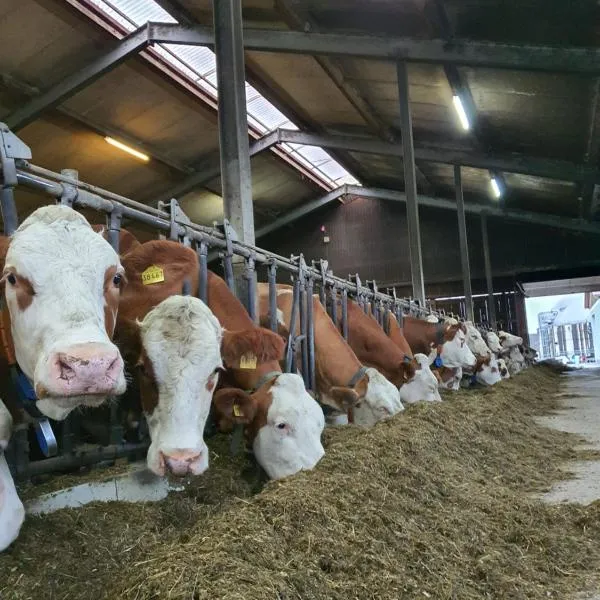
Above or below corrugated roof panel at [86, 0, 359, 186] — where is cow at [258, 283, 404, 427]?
below

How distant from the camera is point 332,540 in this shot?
2615 mm

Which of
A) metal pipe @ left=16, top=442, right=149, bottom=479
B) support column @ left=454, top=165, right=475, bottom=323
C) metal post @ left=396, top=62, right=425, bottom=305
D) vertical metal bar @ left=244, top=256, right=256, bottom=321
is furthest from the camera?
support column @ left=454, top=165, right=475, bottom=323

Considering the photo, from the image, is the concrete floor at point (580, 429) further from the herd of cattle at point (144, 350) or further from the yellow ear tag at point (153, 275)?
the yellow ear tag at point (153, 275)

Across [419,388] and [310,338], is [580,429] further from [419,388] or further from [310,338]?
[310,338]

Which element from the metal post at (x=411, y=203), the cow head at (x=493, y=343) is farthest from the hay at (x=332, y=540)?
the cow head at (x=493, y=343)

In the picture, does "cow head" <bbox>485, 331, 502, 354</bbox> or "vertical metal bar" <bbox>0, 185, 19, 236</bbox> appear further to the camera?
"cow head" <bbox>485, 331, 502, 354</bbox>

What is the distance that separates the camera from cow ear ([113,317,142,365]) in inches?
139

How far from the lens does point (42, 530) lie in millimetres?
2674

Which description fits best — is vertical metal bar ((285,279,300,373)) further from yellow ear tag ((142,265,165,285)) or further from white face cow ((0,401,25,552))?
white face cow ((0,401,25,552))

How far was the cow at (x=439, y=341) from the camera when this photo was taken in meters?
11.4

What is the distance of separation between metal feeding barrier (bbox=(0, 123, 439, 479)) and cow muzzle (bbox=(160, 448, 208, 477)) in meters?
0.51

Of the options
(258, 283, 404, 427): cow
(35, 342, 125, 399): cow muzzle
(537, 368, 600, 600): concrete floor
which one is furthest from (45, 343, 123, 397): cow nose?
(258, 283, 404, 427): cow

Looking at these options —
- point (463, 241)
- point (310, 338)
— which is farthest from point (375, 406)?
point (463, 241)

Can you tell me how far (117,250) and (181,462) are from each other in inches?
52.5
